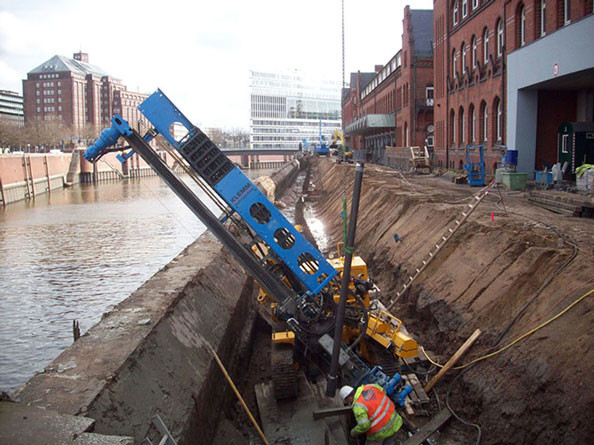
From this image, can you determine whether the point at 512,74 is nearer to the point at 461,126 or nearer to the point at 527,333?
the point at 461,126

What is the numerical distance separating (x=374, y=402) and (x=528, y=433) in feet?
7.57

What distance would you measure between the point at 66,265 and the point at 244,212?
19077 millimetres

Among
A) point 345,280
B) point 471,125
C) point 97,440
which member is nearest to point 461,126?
point 471,125

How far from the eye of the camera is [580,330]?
768 cm

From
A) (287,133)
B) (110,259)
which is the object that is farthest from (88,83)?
(110,259)

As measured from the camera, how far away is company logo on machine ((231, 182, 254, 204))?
8391mm

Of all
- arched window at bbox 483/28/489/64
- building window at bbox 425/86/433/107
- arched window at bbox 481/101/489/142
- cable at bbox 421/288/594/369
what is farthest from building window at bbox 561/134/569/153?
building window at bbox 425/86/433/107

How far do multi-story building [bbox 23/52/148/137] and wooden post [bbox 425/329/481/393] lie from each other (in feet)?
408

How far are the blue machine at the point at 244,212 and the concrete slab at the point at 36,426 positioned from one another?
390 cm

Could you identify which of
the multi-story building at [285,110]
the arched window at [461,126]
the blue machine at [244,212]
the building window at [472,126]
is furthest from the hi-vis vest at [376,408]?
the multi-story building at [285,110]

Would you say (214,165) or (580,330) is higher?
(214,165)

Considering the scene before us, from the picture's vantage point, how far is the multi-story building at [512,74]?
1872 cm

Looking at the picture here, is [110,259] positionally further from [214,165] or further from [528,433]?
[528,433]

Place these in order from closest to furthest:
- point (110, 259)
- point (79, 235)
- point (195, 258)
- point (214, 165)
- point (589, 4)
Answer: point (214, 165) < point (195, 258) < point (589, 4) < point (110, 259) < point (79, 235)
